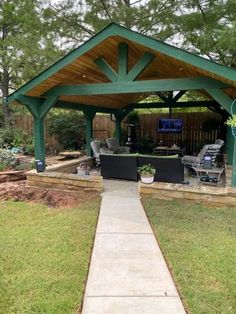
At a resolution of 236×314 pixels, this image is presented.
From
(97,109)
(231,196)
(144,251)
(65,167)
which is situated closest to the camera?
(144,251)

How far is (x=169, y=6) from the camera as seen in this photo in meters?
10.7

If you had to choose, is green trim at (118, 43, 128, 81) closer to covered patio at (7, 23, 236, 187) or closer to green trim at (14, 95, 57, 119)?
covered patio at (7, 23, 236, 187)

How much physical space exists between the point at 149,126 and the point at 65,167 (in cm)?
733

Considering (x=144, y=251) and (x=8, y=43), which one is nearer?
(x=144, y=251)

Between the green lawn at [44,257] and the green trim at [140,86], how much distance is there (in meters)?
2.69

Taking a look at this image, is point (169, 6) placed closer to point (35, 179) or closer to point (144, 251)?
point (35, 179)

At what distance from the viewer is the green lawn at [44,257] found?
281 cm

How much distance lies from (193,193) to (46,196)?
3217 millimetres

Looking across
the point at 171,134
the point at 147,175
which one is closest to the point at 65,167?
the point at 147,175

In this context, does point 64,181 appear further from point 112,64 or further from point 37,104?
point 112,64

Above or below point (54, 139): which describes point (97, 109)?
above

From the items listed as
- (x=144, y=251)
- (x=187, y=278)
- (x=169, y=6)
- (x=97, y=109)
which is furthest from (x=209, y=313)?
(x=169, y=6)

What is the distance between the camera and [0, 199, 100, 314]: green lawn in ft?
9.22

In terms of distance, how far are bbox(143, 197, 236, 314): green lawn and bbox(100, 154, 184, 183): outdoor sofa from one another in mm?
1159
